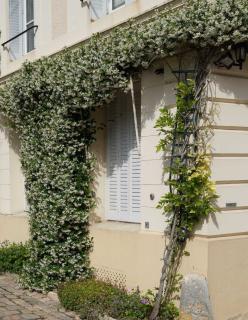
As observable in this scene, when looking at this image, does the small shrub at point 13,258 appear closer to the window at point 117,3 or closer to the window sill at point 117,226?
the window sill at point 117,226

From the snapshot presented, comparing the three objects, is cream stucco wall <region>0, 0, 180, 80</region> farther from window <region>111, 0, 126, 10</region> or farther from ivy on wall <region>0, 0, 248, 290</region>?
ivy on wall <region>0, 0, 248, 290</region>

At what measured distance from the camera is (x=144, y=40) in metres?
6.61

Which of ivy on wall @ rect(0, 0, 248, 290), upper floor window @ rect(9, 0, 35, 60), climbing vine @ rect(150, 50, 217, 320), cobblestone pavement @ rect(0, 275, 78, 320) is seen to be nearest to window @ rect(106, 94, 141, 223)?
ivy on wall @ rect(0, 0, 248, 290)

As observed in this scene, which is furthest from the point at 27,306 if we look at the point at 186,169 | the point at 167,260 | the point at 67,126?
the point at 186,169

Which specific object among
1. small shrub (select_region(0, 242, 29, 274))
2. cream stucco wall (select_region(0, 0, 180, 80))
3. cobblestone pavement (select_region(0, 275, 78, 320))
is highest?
cream stucco wall (select_region(0, 0, 180, 80))

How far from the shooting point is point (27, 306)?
304 inches

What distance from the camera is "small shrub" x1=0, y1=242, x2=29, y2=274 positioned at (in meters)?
9.70

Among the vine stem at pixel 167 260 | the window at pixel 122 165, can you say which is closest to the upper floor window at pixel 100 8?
the window at pixel 122 165

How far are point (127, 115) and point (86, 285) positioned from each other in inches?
108

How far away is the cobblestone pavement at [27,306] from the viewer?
719 centimetres

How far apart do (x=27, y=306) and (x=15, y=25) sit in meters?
6.58

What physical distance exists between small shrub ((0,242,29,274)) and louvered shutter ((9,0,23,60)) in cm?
433

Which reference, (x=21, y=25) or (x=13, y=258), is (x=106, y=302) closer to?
(x=13, y=258)

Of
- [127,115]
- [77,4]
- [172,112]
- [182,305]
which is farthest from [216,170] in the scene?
[77,4]
